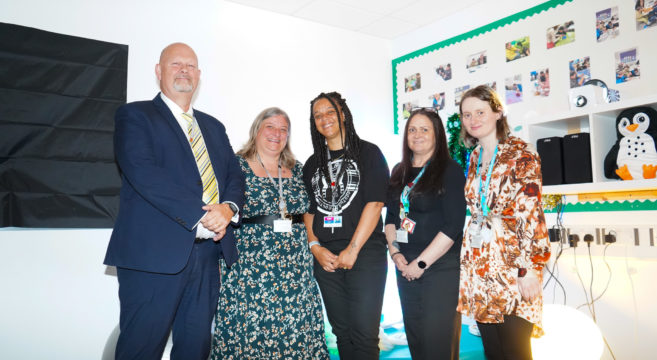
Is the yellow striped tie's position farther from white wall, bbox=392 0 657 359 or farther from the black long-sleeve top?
white wall, bbox=392 0 657 359

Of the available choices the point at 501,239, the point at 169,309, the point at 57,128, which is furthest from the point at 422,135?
the point at 57,128

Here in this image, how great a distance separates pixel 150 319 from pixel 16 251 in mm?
1673

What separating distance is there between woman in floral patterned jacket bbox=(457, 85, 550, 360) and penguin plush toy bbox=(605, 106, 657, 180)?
1.09m

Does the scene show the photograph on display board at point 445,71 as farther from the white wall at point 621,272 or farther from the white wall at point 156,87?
the white wall at point 621,272

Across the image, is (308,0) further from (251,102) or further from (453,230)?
(453,230)

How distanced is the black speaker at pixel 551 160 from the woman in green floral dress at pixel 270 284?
1674 mm

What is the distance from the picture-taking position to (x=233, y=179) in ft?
6.98

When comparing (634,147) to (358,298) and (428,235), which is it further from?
(358,298)

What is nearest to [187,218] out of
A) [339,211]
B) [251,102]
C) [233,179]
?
[233,179]

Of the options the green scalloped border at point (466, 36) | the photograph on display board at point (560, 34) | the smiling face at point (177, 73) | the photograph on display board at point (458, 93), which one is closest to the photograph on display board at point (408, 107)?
the green scalloped border at point (466, 36)

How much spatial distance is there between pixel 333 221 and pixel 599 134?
1.77 m

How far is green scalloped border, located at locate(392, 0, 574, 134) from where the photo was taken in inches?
138

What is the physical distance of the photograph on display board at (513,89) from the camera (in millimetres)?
3639

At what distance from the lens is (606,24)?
10.3 feet
